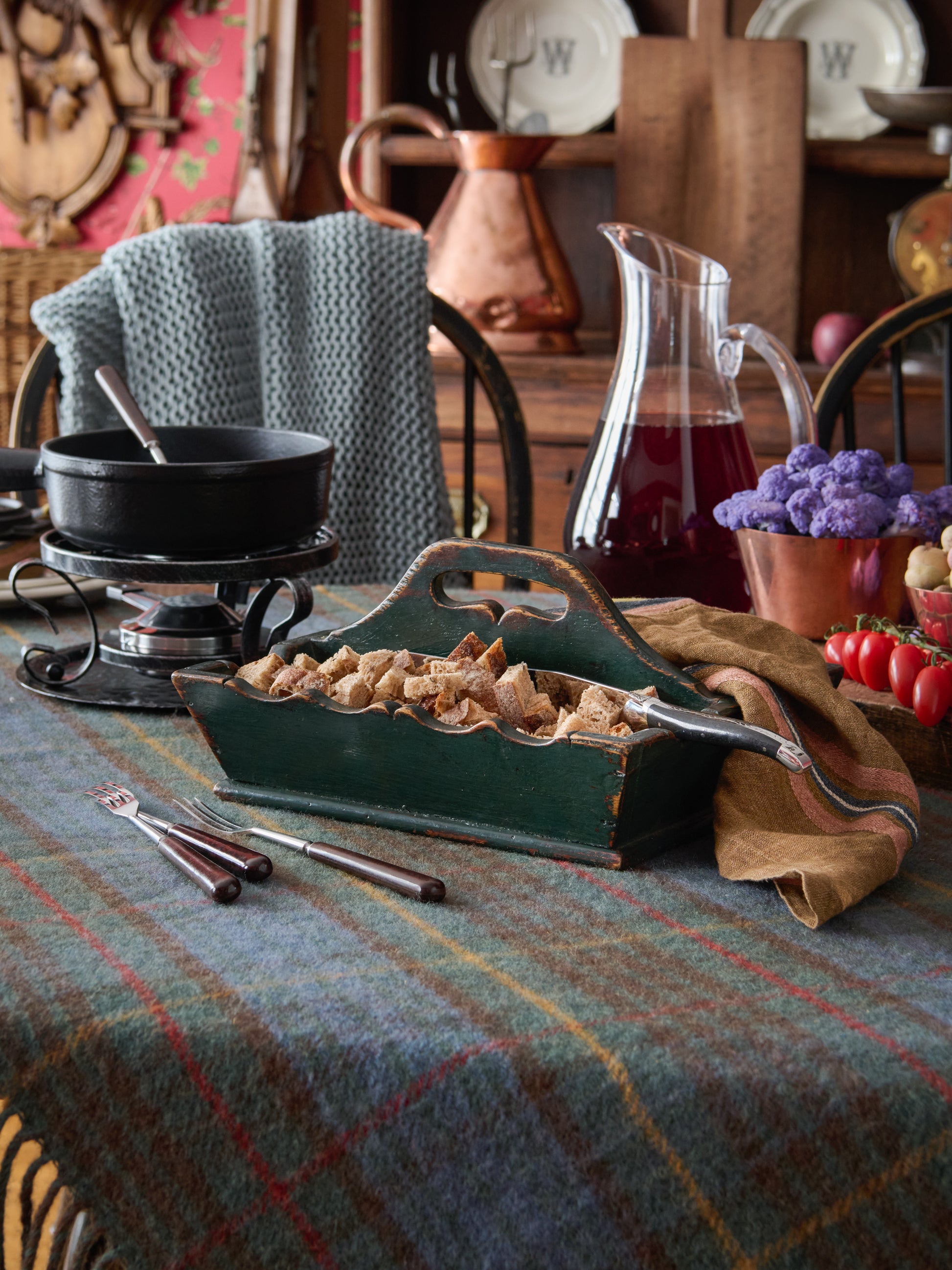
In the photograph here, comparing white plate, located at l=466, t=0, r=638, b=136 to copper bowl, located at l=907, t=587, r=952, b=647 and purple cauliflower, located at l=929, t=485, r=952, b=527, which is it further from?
copper bowl, located at l=907, t=587, r=952, b=647

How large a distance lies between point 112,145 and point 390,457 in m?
1.80

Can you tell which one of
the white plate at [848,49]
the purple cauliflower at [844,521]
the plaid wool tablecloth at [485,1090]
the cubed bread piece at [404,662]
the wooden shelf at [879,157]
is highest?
the white plate at [848,49]

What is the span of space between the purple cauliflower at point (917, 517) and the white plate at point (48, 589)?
602 mm

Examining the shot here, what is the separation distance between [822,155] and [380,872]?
2161mm

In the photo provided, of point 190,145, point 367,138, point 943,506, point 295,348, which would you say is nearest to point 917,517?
point 943,506

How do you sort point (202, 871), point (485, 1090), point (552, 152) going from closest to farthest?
1. point (485, 1090)
2. point (202, 871)
3. point (552, 152)

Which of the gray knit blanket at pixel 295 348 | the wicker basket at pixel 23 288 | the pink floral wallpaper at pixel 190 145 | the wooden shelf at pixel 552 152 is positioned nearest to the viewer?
the gray knit blanket at pixel 295 348

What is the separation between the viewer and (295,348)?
61.4 inches

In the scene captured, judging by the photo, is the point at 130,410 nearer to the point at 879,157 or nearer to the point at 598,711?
the point at 598,711

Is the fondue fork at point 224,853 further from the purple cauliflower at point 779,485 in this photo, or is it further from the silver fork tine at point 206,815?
the purple cauliflower at point 779,485

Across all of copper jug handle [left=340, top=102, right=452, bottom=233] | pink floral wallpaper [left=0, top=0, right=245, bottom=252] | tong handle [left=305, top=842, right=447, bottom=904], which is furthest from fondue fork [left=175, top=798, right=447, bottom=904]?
pink floral wallpaper [left=0, top=0, right=245, bottom=252]

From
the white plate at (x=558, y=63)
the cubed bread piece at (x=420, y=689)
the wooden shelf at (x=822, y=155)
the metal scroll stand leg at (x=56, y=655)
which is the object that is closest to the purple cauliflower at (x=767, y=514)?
the cubed bread piece at (x=420, y=689)

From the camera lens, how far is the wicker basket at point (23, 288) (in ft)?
8.38

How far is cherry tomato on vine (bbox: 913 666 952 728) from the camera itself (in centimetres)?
74
